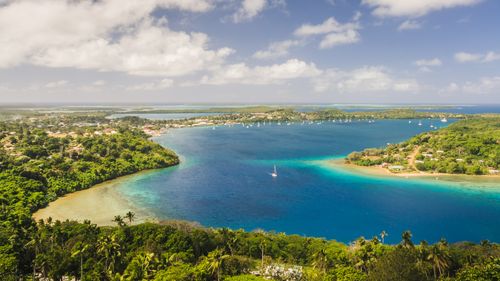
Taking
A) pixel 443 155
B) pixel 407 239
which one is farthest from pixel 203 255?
pixel 443 155

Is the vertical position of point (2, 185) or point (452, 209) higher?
point (2, 185)

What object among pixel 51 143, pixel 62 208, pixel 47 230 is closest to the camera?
pixel 47 230

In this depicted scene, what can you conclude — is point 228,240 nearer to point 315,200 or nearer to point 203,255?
point 203,255

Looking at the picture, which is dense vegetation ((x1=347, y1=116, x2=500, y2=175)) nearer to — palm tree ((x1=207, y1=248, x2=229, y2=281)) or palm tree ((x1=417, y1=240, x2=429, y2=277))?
palm tree ((x1=417, y1=240, x2=429, y2=277))

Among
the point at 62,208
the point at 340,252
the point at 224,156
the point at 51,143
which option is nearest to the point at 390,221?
the point at 340,252

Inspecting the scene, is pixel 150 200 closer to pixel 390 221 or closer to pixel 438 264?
pixel 390 221

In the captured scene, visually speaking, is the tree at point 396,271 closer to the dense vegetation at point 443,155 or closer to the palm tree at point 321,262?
the palm tree at point 321,262
